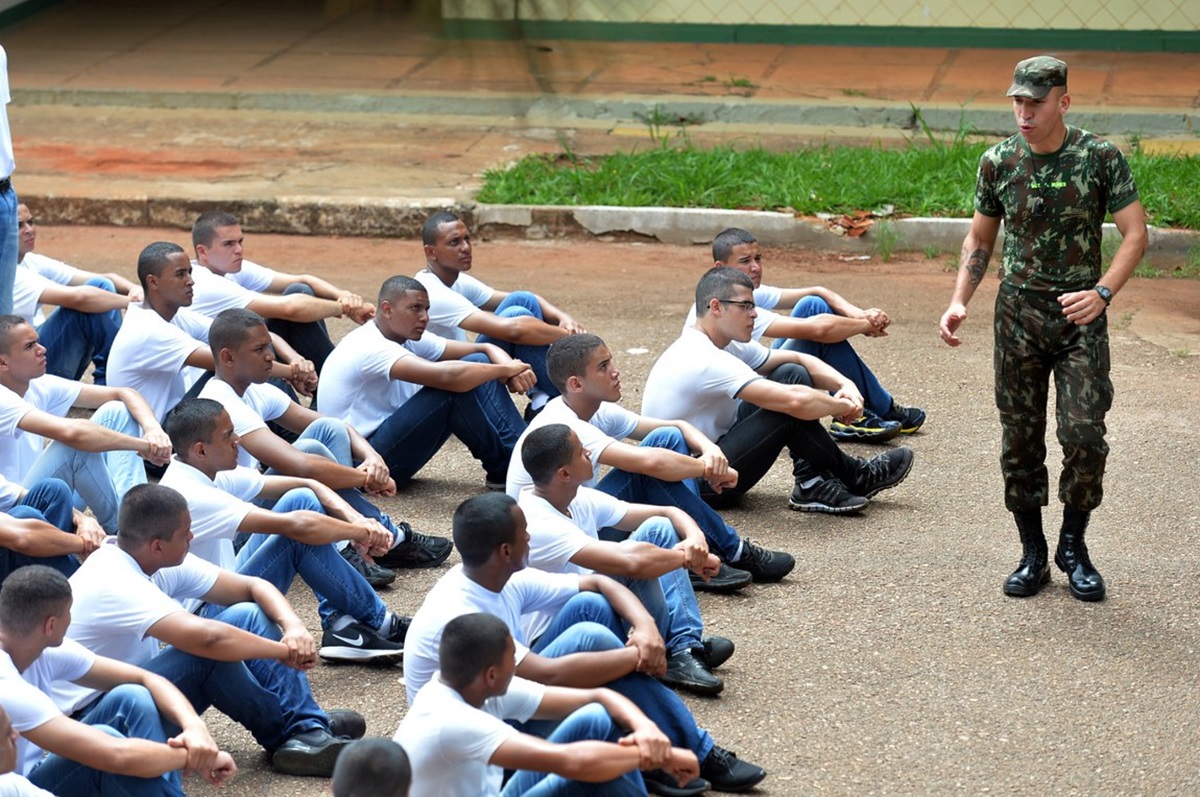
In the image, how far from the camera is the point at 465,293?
25.8 feet

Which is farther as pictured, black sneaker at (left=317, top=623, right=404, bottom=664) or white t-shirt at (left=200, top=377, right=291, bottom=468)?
white t-shirt at (left=200, top=377, right=291, bottom=468)

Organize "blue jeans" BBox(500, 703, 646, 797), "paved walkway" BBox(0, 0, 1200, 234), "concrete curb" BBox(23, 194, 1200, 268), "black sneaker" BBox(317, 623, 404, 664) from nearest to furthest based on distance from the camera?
"blue jeans" BBox(500, 703, 646, 797) < "black sneaker" BBox(317, 623, 404, 664) < "concrete curb" BBox(23, 194, 1200, 268) < "paved walkway" BBox(0, 0, 1200, 234)

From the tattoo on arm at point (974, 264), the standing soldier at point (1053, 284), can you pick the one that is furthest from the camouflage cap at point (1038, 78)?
the tattoo on arm at point (974, 264)

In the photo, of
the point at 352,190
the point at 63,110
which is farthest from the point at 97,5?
the point at 352,190

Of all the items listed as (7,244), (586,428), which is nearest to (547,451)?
(586,428)

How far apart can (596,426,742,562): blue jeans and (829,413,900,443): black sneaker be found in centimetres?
162

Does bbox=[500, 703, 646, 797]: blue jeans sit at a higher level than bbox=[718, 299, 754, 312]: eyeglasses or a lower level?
lower

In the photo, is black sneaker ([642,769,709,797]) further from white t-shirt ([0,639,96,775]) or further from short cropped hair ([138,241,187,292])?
short cropped hair ([138,241,187,292])

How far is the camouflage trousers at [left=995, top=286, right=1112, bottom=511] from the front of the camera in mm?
5637

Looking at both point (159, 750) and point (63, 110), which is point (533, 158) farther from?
point (159, 750)

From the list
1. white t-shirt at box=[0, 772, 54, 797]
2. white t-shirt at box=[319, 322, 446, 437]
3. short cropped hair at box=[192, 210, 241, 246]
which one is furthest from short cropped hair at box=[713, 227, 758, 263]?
white t-shirt at box=[0, 772, 54, 797]

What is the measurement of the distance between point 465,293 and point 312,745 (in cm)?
348

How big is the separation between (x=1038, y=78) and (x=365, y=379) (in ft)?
9.37

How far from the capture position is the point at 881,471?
22.3 feet
